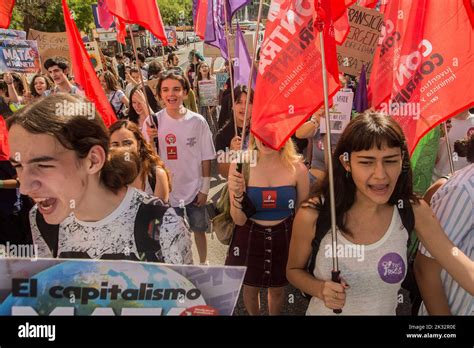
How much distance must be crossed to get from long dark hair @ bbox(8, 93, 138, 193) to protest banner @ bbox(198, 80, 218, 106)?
25.9ft

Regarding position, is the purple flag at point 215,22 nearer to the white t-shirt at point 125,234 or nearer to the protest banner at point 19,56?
the protest banner at point 19,56

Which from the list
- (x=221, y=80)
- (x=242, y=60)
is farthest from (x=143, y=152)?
(x=221, y=80)

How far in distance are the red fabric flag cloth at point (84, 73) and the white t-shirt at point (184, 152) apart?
1.73ft

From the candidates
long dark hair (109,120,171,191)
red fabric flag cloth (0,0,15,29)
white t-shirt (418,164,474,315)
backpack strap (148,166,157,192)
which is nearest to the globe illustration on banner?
white t-shirt (418,164,474,315)

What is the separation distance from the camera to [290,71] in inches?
95.0

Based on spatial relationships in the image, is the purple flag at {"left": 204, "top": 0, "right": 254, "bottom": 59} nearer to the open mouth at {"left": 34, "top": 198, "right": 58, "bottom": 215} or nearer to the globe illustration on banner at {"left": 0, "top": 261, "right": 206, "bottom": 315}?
the open mouth at {"left": 34, "top": 198, "right": 58, "bottom": 215}

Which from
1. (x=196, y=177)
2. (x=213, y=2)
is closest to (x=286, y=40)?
(x=196, y=177)

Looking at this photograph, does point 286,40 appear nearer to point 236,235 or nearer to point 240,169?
point 240,169

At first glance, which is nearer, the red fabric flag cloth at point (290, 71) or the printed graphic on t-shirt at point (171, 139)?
the red fabric flag cloth at point (290, 71)

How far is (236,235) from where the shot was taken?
3225 millimetres

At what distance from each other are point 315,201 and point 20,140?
1.23 meters

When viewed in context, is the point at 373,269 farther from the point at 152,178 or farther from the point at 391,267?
the point at 152,178

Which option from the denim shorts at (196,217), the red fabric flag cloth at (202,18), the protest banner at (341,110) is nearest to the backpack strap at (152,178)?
the denim shorts at (196,217)

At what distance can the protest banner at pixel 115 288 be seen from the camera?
138cm
